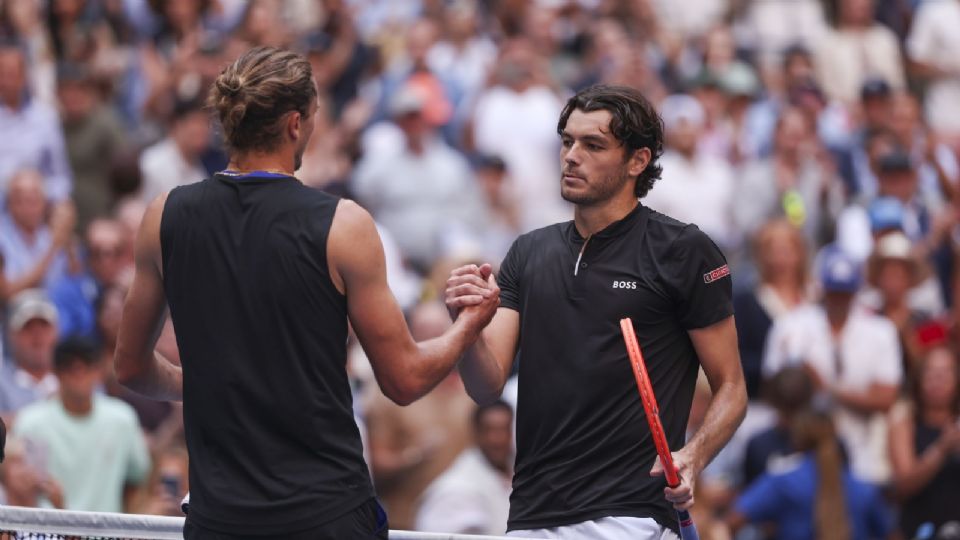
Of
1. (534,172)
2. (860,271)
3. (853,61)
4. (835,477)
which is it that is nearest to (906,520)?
(835,477)

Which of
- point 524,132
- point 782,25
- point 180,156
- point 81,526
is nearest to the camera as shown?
point 81,526

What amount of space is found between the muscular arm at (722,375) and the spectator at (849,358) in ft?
17.7

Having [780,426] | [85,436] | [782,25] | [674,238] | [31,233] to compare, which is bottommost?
[780,426]

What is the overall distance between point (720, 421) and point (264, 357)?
1547mm

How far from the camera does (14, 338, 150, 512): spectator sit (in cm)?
920

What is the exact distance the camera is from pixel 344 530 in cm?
480

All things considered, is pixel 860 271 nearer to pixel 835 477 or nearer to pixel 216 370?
pixel 835 477

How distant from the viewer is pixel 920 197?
47.4 ft

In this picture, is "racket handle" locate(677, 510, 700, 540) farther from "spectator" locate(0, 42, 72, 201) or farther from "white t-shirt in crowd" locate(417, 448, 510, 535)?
"spectator" locate(0, 42, 72, 201)

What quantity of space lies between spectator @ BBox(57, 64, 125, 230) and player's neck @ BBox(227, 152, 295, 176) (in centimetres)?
791

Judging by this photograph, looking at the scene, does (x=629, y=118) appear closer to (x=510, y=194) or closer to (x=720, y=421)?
(x=720, y=421)

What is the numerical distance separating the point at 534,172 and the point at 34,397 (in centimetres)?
531

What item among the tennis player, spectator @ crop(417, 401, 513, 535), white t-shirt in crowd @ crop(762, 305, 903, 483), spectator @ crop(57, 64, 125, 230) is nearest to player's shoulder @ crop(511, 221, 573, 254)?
the tennis player

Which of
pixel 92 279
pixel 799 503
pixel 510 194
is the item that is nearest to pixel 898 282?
pixel 799 503
